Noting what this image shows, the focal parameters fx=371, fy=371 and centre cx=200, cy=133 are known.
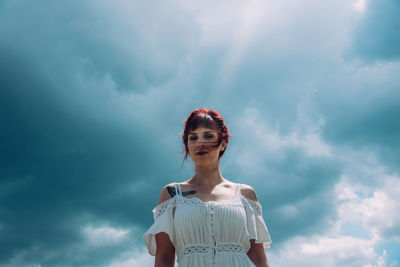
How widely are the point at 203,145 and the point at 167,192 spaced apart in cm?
107

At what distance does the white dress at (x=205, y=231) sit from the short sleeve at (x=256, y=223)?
0.07 metres

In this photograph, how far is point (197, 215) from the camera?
6.12 metres

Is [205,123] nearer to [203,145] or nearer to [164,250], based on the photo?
[203,145]

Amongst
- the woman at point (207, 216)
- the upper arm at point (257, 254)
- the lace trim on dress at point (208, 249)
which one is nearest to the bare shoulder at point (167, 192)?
the woman at point (207, 216)

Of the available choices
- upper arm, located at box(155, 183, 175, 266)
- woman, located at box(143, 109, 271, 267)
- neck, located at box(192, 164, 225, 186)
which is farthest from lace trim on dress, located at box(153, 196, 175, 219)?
neck, located at box(192, 164, 225, 186)

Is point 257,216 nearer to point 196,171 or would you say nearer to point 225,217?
point 225,217

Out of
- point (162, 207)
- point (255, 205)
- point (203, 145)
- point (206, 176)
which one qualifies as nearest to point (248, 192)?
point (255, 205)

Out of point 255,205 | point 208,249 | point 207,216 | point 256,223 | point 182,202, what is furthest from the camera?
point 255,205

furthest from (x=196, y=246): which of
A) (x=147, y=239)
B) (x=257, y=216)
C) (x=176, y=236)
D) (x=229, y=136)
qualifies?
(x=229, y=136)

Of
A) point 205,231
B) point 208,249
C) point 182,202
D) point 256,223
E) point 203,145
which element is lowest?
point 208,249

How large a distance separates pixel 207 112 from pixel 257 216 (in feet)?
7.03

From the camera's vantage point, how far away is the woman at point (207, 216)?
237 inches

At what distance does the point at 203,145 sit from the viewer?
6680 millimetres

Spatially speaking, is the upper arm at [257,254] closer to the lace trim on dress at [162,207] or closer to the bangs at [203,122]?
the lace trim on dress at [162,207]
